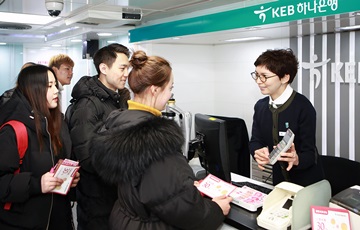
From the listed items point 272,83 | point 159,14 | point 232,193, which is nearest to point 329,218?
point 232,193

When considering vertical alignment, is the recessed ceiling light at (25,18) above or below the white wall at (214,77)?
above

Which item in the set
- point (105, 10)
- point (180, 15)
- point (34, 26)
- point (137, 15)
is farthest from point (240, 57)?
point (34, 26)

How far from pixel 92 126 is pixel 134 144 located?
0.78 meters

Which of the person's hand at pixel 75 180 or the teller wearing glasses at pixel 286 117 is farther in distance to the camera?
the teller wearing glasses at pixel 286 117

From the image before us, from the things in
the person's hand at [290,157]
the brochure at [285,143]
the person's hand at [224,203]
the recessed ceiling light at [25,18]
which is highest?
the recessed ceiling light at [25,18]

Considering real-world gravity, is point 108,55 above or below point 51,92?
above

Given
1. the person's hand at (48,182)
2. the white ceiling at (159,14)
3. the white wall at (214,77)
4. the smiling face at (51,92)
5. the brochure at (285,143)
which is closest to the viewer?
the brochure at (285,143)

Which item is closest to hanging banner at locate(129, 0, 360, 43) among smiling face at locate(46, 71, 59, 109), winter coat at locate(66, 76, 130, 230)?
winter coat at locate(66, 76, 130, 230)

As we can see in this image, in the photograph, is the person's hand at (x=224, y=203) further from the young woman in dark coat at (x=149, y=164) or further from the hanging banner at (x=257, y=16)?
the hanging banner at (x=257, y=16)

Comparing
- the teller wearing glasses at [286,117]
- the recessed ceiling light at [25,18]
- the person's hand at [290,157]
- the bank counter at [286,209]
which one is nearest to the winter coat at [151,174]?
the bank counter at [286,209]

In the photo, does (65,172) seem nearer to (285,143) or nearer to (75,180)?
(75,180)

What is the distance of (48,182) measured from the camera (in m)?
1.97

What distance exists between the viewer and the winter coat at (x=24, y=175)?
1904mm

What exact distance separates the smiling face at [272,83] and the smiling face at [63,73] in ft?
8.56
